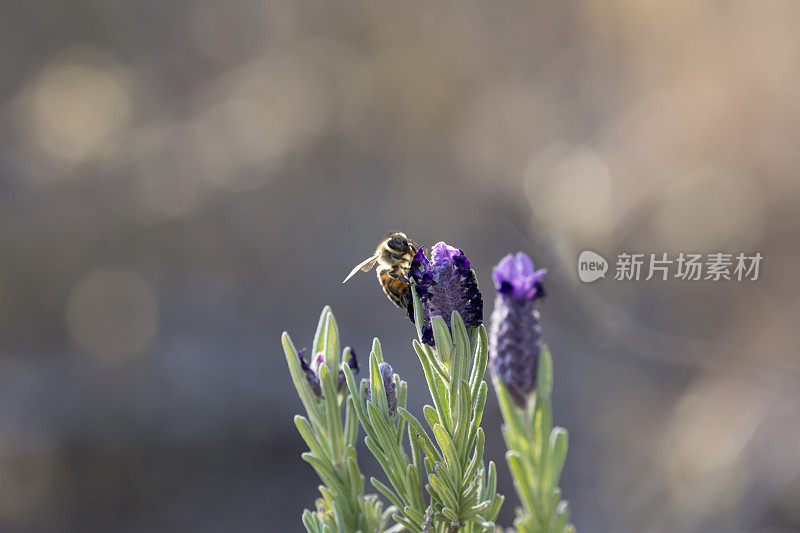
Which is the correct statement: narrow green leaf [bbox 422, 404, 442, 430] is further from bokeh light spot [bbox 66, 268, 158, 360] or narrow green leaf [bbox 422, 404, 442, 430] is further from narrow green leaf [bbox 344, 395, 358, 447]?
bokeh light spot [bbox 66, 268, 158, 360]

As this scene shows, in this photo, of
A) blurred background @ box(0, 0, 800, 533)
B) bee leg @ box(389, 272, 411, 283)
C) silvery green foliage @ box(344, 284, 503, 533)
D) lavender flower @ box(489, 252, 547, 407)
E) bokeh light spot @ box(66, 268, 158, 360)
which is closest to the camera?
lavender flower @ box(489, 252, 547, 407)

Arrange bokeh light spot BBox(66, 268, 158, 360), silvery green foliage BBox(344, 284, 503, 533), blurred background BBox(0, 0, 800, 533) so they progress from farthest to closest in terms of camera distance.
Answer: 1. bokeh light spot BBox(66, 268, 158, 360)
2. blurred background BBox(0, 0, 800, 533)
3. silvery green foliage BBox(344, 284, 503, 533)

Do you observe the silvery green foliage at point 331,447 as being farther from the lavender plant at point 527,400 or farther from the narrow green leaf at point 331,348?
the lavender plant at point 527,400

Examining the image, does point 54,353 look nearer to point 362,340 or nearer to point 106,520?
point 106,520

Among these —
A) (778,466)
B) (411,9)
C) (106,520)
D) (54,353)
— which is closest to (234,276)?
(54,353)

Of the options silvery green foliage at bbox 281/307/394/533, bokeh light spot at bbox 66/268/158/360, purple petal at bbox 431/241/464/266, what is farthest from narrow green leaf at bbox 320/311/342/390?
→ bokeh light spot at bbox 66/268/158/360

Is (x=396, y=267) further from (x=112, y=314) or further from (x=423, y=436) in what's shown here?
(x=112, y=314)
